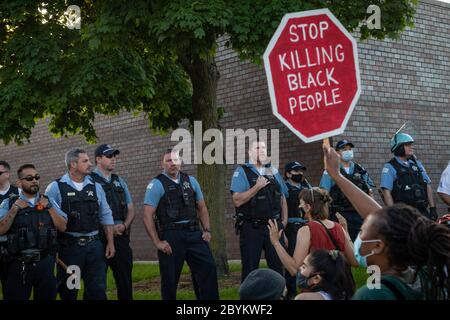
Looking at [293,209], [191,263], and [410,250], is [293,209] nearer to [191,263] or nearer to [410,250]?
[191,263]

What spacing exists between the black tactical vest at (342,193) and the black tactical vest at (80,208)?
3493 mm

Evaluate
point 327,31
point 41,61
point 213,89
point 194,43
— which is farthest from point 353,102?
point 213,89

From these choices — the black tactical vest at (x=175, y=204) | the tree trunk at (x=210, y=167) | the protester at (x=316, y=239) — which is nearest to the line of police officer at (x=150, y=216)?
the black tactical vest at (x=175, y=204)

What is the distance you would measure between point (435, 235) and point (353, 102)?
670 mm

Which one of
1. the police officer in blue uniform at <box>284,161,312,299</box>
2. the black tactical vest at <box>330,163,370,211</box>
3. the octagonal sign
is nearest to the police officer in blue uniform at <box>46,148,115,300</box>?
the police officer in blue uniform at <box>284,161,312,299</box>

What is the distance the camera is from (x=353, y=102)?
2861 millimetres

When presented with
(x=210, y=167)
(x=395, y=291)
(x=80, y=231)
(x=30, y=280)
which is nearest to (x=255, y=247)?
(x=80, y=231)

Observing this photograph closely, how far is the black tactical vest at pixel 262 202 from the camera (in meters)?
7.67

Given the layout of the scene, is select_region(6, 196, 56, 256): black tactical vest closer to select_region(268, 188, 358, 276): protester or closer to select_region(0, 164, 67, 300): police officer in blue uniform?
select_region(0, 164, 67, 300): police officer in blue uniform

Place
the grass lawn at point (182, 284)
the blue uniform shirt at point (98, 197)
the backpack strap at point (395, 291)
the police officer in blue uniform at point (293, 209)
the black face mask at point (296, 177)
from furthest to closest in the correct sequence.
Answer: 1. the black face mask at point (296, 177)
2. the grass lawn at point (182, 284)
3. the police officer in blue uniform at point (293, 209)
4. the blue uniform shirt at point (98, 197)
5. the backpack strap at point (395, 291)

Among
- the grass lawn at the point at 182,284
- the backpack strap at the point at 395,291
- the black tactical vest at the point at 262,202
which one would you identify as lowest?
the grass lawn at the point at 182,284

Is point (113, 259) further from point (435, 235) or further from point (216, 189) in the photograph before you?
point (435, 235)

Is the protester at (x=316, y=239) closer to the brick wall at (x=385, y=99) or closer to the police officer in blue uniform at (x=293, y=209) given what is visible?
the police officer in blue uniform at (x=293, y=209)

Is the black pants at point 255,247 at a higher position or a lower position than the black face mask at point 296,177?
lower
